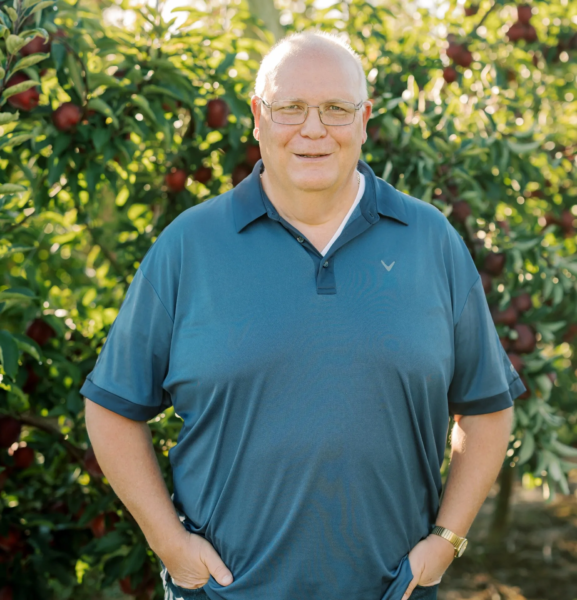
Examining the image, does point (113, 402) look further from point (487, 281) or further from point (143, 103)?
point (487, 281)

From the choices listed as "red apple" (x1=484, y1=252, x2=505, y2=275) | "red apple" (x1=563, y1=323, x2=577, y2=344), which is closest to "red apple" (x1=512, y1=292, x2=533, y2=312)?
"red apple" (x1=484, y1=252, x2=505, y2=275)

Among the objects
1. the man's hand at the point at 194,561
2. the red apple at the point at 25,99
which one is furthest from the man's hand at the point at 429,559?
the red apple at the point at 25,99

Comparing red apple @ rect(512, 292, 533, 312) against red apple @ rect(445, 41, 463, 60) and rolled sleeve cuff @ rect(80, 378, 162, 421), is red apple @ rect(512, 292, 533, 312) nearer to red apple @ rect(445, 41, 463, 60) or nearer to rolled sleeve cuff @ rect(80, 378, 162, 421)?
red apple @ rect(445, 41, 463, 60)

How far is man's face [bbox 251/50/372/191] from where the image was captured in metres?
1.72

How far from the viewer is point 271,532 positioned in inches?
66.2

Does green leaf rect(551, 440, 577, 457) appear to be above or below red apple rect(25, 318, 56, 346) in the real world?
below

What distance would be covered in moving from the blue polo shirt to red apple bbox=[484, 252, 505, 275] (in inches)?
30.2

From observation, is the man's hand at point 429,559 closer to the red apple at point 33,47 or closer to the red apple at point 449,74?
the red apple at point 33,47

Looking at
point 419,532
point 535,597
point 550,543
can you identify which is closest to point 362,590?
point 419,532

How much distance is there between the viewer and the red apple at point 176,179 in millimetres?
2668

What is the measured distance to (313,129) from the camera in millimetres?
1715

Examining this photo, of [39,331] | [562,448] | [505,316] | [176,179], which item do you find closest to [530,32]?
[505,316]

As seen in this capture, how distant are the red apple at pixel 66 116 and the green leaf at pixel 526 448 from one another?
68.7 inches

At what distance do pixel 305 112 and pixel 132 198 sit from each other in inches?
46.4
